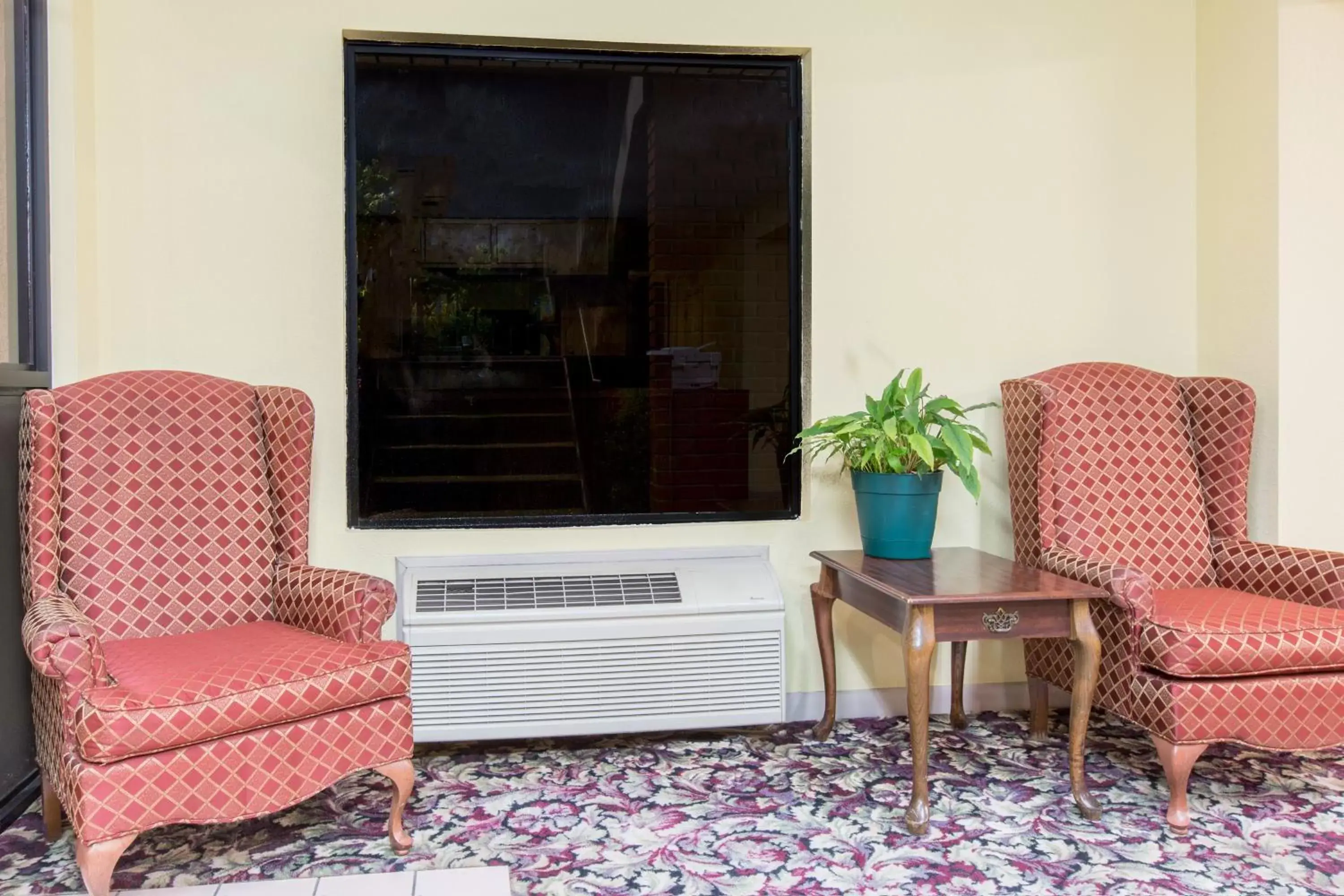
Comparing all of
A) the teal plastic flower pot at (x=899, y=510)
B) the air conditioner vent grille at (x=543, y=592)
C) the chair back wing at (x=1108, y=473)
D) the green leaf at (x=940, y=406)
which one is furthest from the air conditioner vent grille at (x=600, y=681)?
the chair back wing at (x=1108, y=473)

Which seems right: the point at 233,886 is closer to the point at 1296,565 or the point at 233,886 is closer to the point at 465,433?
the point at 465,433

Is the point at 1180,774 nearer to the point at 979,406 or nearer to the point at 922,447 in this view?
the point at 922,447

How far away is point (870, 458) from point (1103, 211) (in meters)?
1.45

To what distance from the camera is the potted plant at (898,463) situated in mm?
2982

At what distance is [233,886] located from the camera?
2242 mm

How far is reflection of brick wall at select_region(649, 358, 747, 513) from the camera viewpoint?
3.46 metres

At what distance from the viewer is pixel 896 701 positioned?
3.56 meters

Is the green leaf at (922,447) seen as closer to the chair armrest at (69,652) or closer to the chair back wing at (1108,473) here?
the chair back wing at (1108,473)

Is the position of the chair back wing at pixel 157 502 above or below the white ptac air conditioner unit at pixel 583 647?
above

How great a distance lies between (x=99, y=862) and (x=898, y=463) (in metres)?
2.26

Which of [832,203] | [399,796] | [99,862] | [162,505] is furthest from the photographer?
[832,203]

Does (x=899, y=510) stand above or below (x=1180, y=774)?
above

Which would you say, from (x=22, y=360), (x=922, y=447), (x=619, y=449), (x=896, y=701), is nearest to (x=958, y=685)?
(x=896, y=701)

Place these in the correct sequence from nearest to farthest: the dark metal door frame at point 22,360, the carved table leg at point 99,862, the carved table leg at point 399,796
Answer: the carved table leg at point 99,862 → the carved table leg at point 399,796 → the dark metal door frame at point 22,360
